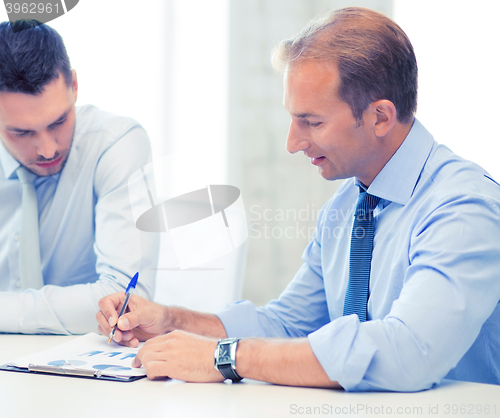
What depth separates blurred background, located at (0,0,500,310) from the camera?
9.07 feet

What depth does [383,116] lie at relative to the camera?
1.19 meters

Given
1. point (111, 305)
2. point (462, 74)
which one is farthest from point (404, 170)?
point (462, 74)

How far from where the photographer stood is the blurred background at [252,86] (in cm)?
276

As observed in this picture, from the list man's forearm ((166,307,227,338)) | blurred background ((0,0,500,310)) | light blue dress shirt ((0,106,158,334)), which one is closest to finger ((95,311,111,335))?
man's forearm ((166,307,227,338))

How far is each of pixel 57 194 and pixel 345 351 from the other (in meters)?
1.28

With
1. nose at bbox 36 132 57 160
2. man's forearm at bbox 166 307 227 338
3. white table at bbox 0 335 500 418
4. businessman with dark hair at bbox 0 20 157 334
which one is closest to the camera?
white table at bbox 0 335 500 418

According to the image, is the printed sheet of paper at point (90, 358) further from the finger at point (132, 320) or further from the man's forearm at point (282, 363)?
the man's forearm at point (282, 363)

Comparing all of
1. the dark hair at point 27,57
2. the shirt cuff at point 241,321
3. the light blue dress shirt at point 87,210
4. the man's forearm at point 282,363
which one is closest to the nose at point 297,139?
the shirt cuff at point 241,321

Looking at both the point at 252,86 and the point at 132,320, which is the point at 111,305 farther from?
the point at 252,86

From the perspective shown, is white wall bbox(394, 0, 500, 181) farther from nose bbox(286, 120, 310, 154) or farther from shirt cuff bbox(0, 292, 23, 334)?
shirt cuff bbox(0, 292, 23, 334)

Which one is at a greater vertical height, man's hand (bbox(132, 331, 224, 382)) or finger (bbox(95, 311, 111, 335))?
man's hand (bbox(132, 331, 224, 382))

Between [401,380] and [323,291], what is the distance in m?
0.59

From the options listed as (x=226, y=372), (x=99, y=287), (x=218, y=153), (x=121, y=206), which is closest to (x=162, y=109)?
(x=218, y=153)

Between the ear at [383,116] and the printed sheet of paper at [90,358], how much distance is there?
756mm
